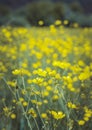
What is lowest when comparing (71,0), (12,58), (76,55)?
(71,0)

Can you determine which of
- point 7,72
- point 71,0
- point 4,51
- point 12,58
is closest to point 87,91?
point 7,72

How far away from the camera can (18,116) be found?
322cm

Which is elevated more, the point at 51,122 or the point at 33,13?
the point at 51,122

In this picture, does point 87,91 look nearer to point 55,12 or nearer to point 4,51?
point 4,51

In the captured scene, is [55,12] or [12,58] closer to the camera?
[12,58]

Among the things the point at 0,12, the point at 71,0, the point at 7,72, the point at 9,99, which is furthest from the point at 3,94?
the point at 71,0

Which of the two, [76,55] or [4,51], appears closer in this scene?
[4,51]

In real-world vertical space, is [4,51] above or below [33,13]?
above

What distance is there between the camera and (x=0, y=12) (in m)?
19.1

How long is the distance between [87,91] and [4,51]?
1813mm

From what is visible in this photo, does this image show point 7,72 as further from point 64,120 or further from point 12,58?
point 64,120

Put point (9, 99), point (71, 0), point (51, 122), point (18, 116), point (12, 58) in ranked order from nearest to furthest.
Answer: point (51, 122)
point (18, 116)
point (9, 99)
point (12, 58)
point (71, 0)

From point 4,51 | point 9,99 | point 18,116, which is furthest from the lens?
→ point 4,51

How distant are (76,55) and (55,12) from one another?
13.2 m
